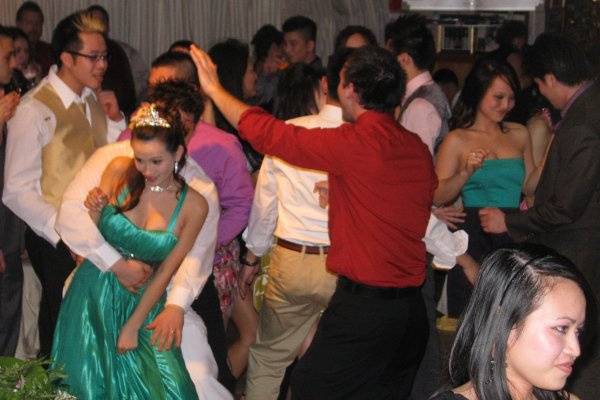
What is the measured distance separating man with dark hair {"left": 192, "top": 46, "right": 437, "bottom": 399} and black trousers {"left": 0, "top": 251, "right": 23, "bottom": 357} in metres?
1.71

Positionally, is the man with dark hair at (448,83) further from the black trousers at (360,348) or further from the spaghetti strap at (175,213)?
the spaghetti strap at (175,213)

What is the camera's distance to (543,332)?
2684 millimetres

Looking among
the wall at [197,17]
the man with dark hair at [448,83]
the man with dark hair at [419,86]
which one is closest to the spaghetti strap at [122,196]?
the man with dark hair at [419,86]

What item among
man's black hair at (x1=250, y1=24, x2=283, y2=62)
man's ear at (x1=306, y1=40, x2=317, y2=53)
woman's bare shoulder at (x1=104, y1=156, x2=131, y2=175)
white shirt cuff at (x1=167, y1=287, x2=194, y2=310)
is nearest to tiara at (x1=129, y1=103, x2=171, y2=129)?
A: woman's bare shoulder at (x1=104, y1=156, x2=131, y2=175)

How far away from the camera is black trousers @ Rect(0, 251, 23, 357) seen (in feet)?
19.3

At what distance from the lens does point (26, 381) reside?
2.95m

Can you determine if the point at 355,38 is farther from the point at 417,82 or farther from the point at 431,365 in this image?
the point at 431,365

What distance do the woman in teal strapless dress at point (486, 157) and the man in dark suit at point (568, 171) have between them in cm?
28

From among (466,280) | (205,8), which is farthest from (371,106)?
(205,8)

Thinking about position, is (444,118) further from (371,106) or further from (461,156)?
(371,106)

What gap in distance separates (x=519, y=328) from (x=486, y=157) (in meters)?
3.11

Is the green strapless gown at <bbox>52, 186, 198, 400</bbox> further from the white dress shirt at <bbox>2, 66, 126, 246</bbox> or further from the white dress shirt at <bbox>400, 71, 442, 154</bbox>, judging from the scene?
the white dress shirt at <bbox>400, 71, 442, 154</bbox>

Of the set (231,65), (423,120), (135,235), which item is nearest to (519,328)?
(135,235)

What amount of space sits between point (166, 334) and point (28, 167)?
1155 millimetres
